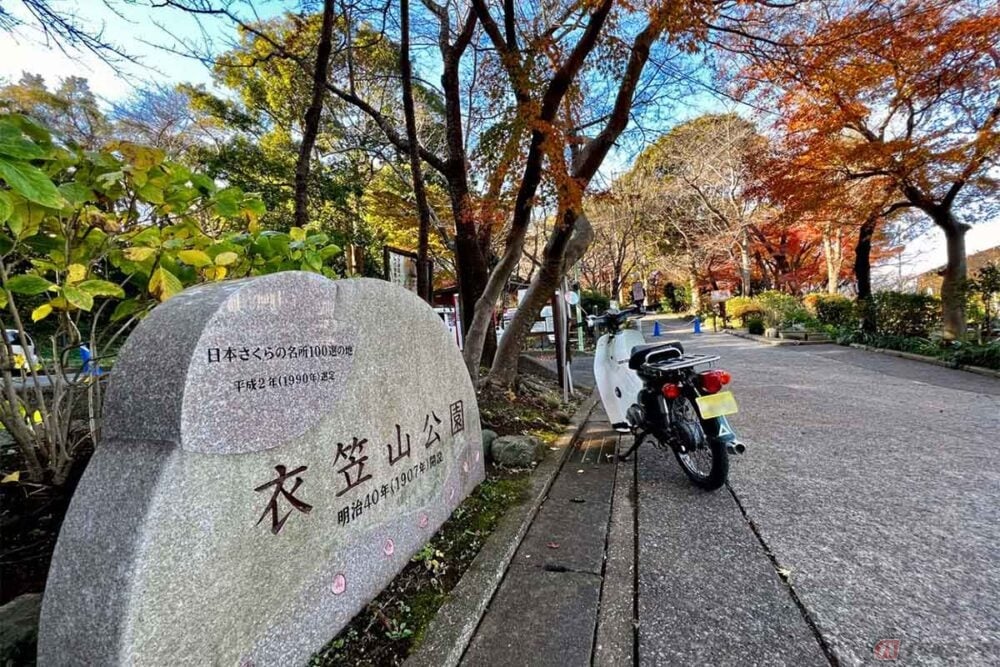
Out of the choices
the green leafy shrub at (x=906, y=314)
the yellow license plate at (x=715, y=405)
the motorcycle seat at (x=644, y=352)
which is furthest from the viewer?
the green leafy shrub at (x=906, y=314)

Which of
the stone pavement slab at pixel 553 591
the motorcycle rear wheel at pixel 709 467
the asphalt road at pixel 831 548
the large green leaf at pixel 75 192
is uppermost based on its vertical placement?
the large green leaf at pixel 75 192

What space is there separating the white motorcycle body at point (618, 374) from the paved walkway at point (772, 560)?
455 millimetres

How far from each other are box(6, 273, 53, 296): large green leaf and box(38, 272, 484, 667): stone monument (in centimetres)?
60

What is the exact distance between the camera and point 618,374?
381 cm

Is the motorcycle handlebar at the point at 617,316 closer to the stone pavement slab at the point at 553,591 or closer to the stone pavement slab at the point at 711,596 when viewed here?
the stone pavement slab at the point at 553,591

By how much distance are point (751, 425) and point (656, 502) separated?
2310mm

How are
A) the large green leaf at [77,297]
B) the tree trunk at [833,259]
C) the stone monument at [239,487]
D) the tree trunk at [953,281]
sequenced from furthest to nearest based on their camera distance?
the tree trunk at [833,259] < the tree trunk at [953,281] < the large green leaf at [77,297] < the stone monument at [239,487]

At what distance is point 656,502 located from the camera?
9.13 feet

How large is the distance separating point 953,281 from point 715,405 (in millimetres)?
9695

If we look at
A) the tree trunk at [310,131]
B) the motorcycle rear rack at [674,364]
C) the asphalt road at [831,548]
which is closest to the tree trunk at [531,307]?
the asphalt road at [831,548]

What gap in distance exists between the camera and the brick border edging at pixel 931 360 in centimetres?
618

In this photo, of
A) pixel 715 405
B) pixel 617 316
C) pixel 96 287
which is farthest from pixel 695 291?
pixel 96 287

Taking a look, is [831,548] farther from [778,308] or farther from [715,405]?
[778,308]

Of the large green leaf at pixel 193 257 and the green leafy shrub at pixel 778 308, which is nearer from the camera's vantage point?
the large green leaf at pixel 193 257
